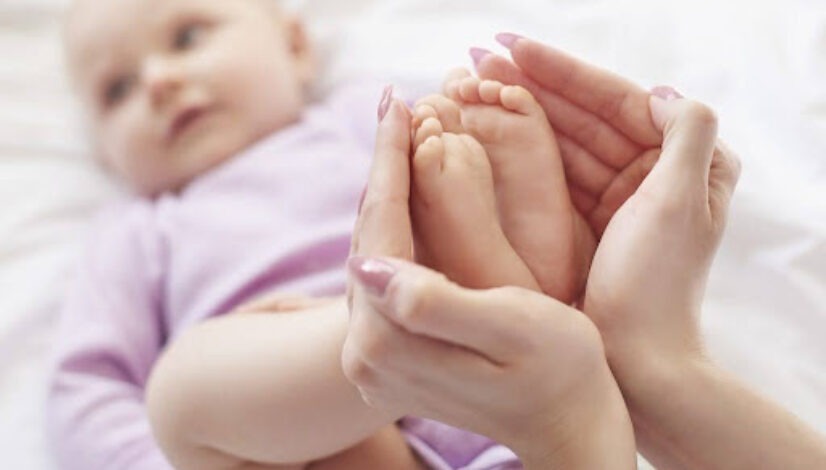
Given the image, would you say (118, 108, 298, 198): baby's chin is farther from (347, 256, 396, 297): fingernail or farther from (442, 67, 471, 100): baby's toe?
(347, 256, 396, 297): fingernail

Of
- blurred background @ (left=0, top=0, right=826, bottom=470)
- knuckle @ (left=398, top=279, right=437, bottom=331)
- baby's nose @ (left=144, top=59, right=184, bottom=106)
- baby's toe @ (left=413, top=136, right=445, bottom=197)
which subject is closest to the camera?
knuckle @ (left=398, top=279, right=437, bottom=331)

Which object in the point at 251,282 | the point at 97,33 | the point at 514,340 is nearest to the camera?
the point at 514,340

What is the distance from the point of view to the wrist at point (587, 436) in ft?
1.91

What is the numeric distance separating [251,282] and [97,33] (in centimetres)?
42

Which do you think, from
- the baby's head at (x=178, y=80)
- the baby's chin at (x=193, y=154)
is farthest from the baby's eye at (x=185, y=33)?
the baby's chin at (x=193, y=154)

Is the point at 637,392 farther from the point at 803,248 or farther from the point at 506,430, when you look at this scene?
the point at 803,248

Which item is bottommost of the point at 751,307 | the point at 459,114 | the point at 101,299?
the point at 101,299

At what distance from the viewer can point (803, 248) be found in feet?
2.81

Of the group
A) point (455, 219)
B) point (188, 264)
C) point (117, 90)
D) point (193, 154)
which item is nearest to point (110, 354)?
point (188, 264)

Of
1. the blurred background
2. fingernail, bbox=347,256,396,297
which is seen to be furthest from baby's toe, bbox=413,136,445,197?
the blurred background

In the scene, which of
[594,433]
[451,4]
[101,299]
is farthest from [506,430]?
[451,4]

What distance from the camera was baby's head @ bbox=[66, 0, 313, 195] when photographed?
111 centimetres

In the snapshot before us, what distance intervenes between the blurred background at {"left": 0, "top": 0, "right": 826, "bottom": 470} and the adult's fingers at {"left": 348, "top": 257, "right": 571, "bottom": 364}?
0.37m

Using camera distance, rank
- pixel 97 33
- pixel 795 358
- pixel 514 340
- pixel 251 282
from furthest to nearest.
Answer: pixel 97 33, pixel 251 282, pixel 795 358, pixel 514 340
